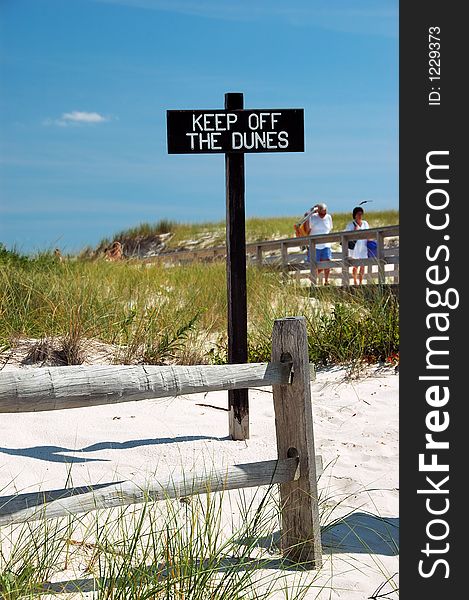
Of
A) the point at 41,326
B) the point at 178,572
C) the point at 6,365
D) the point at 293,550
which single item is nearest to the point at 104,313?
the point at 41,326

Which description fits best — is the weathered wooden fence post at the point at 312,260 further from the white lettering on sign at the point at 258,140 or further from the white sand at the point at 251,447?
the white lettering on sign at the point at 258,140

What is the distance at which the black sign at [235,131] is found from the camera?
245 inches

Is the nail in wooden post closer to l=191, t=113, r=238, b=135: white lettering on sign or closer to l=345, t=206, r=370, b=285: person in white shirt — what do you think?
l=191, t=113, r=238, b=135: white lettering on sign

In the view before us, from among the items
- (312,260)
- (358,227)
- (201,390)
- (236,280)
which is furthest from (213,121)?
(358,227)

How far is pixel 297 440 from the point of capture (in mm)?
4230

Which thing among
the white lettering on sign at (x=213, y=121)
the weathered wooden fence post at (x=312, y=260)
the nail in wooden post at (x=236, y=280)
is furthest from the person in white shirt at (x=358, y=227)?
the white lettering on sign at (x=213, y=121)

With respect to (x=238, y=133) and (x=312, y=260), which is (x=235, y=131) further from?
(x=312, y=260)

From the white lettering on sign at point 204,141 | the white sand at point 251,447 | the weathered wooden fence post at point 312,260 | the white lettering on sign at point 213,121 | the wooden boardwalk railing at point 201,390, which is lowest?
the white sand at point 251,447

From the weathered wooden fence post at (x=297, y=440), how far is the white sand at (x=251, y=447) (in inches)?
7.1

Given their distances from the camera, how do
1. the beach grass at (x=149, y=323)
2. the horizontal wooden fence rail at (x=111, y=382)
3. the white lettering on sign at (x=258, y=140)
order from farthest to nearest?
the beach grass at (x=149, y=323) → the white lettering on sign at (x=258, y=140) → the horizontal wooden fence rail at (x=111, y=382)

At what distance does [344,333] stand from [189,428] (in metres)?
2.41

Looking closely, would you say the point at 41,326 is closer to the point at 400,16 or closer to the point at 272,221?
the point at 400,16

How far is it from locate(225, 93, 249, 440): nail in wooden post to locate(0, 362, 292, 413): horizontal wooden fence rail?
88.9 inches

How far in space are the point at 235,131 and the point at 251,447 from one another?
8.35 ft
